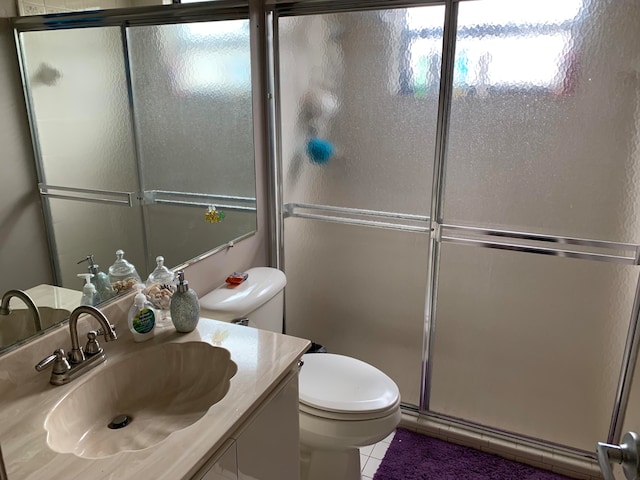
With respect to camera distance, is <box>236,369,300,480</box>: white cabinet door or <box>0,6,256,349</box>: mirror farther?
<box>0,6,256,349</box>: mirror

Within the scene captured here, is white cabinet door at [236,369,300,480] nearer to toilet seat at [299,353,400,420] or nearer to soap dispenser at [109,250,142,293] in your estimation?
toilet seat at [299,353,400,420]

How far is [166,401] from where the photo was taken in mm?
1268

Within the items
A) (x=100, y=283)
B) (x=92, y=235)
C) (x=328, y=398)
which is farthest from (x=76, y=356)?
(x=328, y=398)

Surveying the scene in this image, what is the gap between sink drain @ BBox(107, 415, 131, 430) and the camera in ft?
3.82

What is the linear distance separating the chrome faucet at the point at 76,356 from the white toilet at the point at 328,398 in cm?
51

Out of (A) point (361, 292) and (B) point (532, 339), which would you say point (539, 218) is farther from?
(A) point (361, 292)

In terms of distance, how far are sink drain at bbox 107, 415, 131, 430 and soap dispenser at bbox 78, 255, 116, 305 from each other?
1.10 feet

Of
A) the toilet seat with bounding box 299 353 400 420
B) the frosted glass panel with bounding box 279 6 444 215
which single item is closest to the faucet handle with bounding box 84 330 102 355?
the toilet seat with bounding box 299 353 400 420

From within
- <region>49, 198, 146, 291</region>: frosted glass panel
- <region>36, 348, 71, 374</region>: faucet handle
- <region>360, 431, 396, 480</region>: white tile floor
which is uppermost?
<region>49, 198, 146, 291</region>: frosted glass panel

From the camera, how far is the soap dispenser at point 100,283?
138 centimetres

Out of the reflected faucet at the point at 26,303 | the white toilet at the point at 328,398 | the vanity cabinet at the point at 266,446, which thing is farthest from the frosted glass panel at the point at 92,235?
the vanity cabinet at the point at 266,446

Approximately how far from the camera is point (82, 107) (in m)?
1.37

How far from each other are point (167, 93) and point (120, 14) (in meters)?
0.31

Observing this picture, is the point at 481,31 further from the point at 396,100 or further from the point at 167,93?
the point at 167,93
